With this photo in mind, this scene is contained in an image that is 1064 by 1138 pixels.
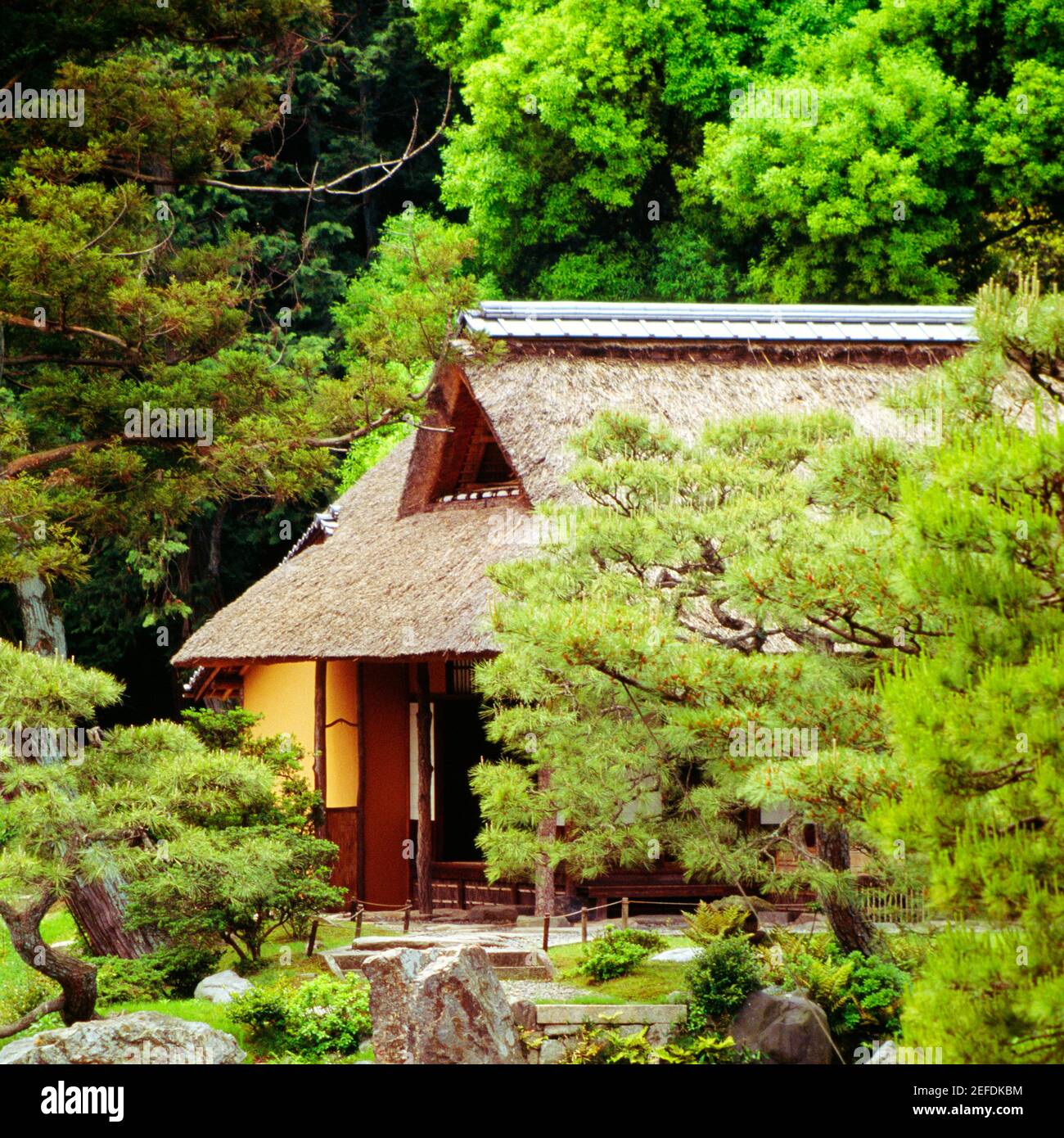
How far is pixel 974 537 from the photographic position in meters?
6.27

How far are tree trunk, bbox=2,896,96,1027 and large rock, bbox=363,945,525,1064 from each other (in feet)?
6.31

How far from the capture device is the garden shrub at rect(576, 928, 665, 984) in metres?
11.2

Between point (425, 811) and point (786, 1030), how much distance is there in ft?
21.9

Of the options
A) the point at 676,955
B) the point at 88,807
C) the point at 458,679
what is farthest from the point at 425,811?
the point at 88,807

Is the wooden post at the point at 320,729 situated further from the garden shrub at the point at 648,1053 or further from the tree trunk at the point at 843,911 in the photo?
the garden shrub at the point at 648,1053

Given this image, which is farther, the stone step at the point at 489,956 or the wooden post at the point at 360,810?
the wooden post at the point at 360,810

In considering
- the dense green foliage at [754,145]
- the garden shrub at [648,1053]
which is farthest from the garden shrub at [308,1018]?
the dense green foliage at [754,145]

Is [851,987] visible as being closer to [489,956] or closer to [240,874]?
[489,956]

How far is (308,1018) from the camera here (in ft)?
33.0

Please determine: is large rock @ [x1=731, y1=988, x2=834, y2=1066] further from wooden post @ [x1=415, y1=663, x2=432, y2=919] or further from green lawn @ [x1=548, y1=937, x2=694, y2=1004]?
wooden post @ [x1=415, y1=663, x2=432, y2=919]

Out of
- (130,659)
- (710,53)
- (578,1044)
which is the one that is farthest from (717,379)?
(130,659)

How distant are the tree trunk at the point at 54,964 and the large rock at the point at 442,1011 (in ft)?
6.31

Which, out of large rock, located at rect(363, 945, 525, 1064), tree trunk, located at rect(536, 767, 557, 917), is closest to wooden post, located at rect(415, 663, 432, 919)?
tree trunk, located at rect(536, 767, 557, 917)

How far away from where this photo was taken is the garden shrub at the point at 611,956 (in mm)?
11219
